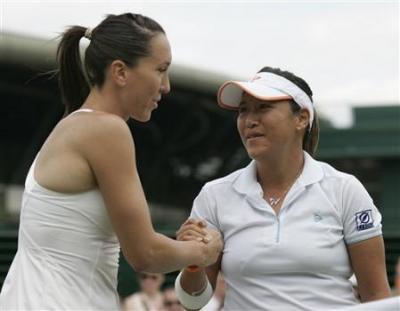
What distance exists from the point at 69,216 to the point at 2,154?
34.0 m

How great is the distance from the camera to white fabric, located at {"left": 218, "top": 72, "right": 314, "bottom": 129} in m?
4.22

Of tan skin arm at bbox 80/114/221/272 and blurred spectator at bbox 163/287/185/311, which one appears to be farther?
blurred spectator at bbox 163/287/185/311

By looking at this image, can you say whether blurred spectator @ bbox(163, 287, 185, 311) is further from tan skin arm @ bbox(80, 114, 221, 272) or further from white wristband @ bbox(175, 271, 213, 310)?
tan skin arm @ bbox(80, 114, 221, 272)

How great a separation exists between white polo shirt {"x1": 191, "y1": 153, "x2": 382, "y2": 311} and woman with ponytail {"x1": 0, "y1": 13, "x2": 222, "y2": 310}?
50 centimetres

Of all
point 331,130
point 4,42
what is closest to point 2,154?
point 4,42

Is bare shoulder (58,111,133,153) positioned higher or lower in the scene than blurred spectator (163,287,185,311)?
higher

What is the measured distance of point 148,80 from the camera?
3.66 meters

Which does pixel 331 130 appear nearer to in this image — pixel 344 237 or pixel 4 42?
A: pixel 4 42

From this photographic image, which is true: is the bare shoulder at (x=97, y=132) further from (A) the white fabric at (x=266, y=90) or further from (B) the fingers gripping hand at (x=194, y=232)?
(A) the white fabric at (x=266, y=90)

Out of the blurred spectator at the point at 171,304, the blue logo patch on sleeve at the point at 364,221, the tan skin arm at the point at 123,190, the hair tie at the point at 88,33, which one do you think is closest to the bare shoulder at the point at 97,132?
the tan skin arm at the point at 123,190

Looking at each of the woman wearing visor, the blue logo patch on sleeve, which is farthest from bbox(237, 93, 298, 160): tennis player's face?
the blue logo patch on sleeve

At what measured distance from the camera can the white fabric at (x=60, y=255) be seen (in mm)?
3510

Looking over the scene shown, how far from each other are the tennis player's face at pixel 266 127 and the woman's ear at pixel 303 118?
5 centimetres

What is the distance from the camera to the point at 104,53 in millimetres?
3689
